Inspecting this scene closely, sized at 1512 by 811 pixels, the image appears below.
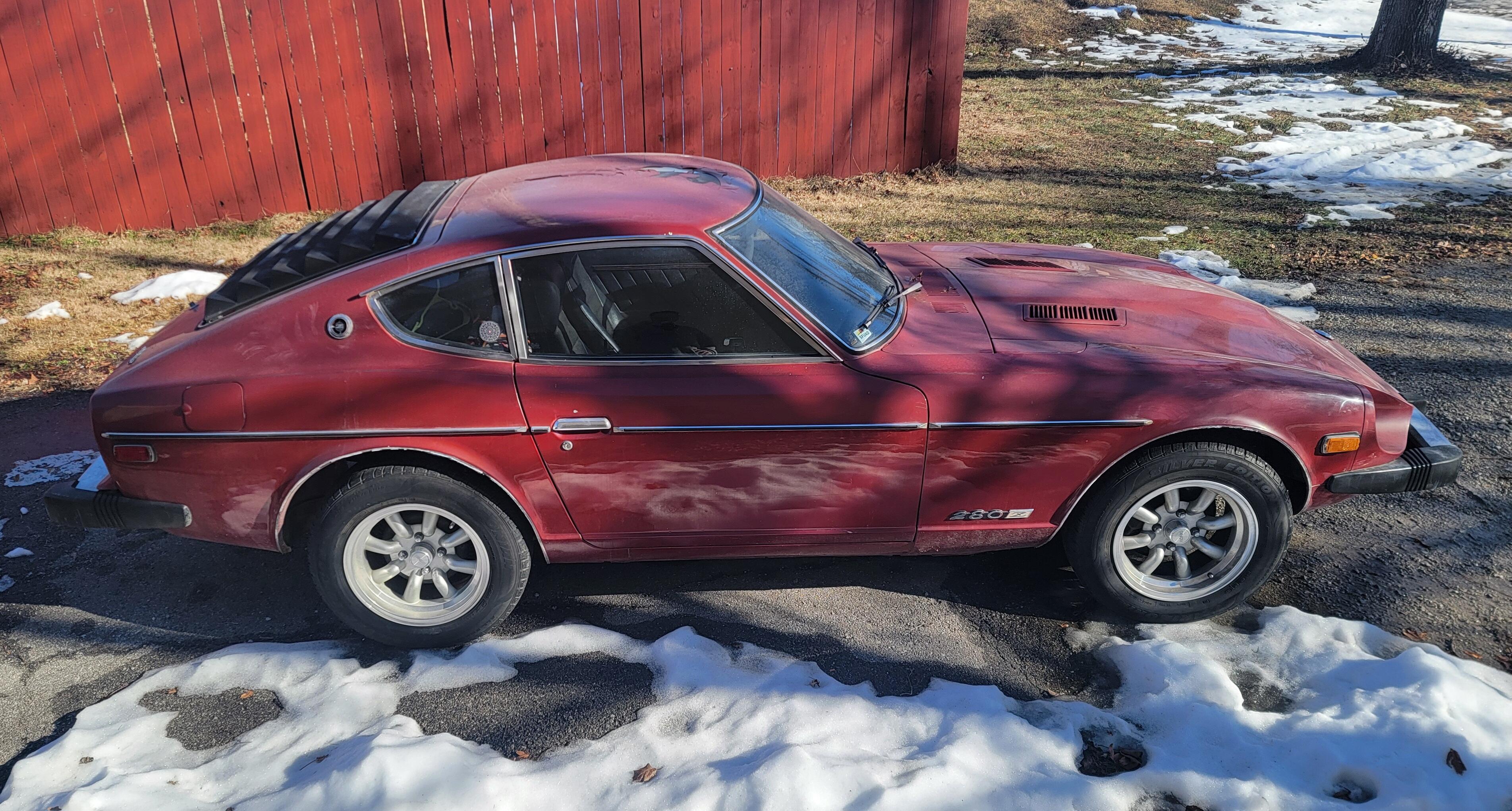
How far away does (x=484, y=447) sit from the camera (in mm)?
3270

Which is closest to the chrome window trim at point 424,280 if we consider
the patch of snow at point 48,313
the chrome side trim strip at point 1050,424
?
the chrome side trim strip at point 1050,424

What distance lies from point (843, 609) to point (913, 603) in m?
0.27

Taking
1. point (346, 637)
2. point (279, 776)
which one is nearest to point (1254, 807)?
point (279, 776)

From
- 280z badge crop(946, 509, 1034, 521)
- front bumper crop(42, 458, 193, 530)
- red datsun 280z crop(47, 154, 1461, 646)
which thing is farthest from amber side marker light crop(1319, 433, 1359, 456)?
front bumper crop(42, 458, 193, 530)

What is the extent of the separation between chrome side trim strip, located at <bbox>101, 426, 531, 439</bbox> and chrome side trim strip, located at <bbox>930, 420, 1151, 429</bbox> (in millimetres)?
1447

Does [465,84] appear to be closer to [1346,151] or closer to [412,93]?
[412,93]

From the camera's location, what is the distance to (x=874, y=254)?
4301 millimetres

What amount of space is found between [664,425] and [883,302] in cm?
98

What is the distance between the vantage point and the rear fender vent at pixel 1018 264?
424cm

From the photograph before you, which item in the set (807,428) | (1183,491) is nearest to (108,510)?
(807,428)

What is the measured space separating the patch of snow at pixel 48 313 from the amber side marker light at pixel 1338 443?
724 centimetres

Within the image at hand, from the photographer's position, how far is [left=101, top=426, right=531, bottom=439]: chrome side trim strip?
127 inches

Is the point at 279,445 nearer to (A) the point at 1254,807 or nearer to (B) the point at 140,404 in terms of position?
(B) the point at 140,404

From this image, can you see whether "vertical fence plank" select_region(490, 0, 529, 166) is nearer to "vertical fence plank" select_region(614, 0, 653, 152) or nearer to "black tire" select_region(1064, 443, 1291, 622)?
"vertical fence plank" select_region(614, 0, 653, 152)
